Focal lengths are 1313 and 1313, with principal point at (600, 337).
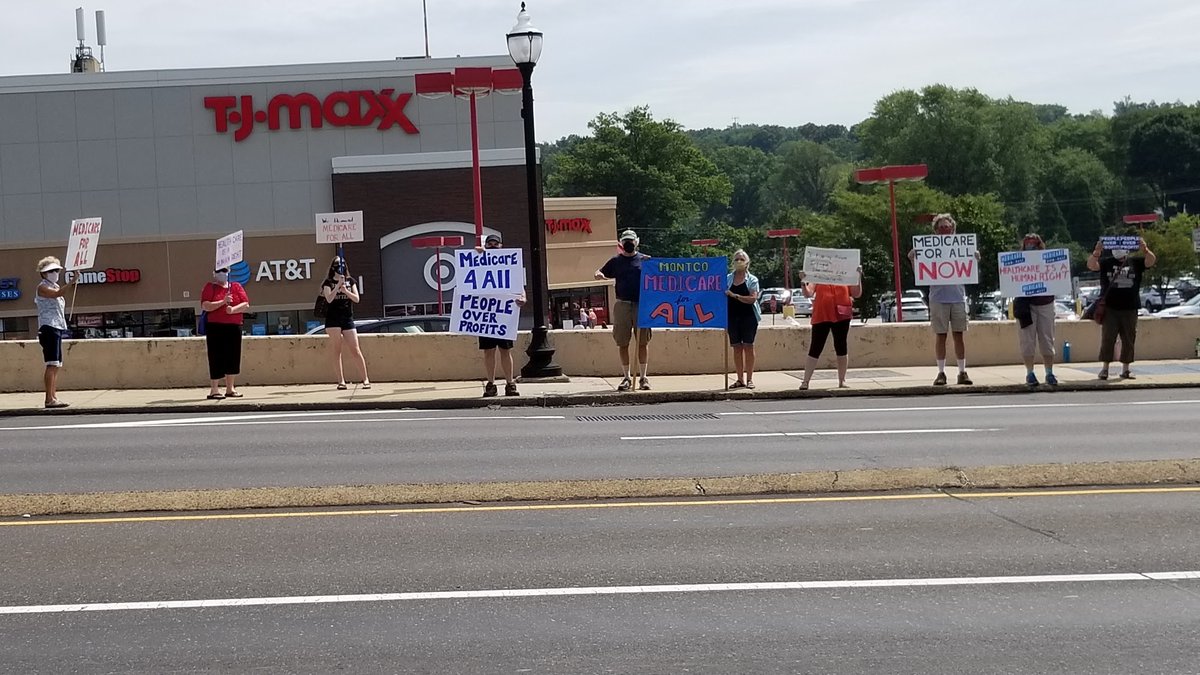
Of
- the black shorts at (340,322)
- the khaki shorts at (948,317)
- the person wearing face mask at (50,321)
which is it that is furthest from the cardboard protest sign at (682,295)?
the person wearing face mask at (50,321)

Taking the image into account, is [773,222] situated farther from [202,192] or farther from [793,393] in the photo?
[793,393]

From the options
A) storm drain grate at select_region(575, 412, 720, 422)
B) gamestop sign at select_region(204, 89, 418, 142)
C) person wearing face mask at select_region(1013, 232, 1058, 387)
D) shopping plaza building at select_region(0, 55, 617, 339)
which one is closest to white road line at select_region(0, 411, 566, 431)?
storm drain grate at select_region(575, 412, 720, 422)

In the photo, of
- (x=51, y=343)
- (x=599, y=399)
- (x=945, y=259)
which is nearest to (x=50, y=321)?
(x=51, y=343)

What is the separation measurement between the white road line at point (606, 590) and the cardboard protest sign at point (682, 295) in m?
9.98

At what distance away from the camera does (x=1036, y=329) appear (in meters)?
17.1

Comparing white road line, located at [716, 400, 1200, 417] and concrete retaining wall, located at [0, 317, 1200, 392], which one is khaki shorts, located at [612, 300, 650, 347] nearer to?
white road line, located at [716, 400, 1200, 417]

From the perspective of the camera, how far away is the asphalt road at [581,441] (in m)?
10.5

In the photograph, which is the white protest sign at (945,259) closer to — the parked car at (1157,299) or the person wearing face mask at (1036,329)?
the person wearing face mask at (1036,329)

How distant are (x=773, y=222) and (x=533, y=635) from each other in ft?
451

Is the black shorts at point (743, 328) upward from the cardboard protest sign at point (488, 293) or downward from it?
downward

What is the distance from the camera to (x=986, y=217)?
73.1m

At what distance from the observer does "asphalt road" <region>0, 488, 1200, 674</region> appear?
220 inches

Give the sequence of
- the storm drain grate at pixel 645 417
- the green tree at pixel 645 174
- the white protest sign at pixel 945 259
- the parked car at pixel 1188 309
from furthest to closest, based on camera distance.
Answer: the green tree at pixel 645 174 → the parked car at pixel 1188 309 → the white protest sign at pixel 945 259 → the storm drain grate at pixel 645 417

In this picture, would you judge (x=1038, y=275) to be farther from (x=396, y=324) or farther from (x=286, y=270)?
(x=286, y=270)
